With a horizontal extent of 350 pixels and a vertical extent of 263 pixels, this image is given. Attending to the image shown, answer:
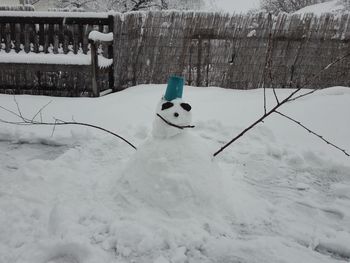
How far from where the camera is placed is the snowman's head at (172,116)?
101 inches

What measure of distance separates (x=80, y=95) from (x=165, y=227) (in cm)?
499

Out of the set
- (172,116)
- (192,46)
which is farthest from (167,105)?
(192,46)

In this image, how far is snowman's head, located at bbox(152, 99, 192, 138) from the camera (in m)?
2.57

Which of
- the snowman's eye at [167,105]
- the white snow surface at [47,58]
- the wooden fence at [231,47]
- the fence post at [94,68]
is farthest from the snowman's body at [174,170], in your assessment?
the wooden fence at [231,47]

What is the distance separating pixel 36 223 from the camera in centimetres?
234

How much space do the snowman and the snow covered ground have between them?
10 mm

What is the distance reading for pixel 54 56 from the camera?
607 centimetres

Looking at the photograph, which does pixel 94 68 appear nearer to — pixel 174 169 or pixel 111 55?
pixel 111 55

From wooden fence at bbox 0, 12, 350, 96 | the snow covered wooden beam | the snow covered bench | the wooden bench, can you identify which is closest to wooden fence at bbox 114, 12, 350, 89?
wooden fence at bbox 0, 12, 350, 96

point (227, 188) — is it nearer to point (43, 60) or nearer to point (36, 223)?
point (36, 223)

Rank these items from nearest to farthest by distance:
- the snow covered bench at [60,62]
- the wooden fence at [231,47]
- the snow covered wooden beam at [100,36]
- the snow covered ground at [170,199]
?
1. the snow covered ground at [170,199]
2. the snow covered wooden beam at [100,36]
3. the snow covered bench at [60,62]
4. the wooden fence at [231,47]

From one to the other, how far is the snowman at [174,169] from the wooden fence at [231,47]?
14.3 feet

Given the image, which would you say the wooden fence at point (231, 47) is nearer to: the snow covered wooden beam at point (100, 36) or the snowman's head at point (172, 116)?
the snow covered wooden beam at point (100, 36)

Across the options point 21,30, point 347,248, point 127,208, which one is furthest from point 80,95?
point 347,248
